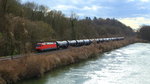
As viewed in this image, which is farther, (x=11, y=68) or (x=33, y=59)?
(x=33, y=59)

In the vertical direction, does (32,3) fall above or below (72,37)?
above

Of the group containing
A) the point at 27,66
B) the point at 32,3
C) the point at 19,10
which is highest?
the point at 32,3

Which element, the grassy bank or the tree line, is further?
the tree line

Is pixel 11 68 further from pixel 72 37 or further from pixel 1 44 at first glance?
pixel 72 37

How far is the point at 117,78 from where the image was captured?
1093 inches

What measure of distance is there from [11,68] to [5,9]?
63.8ft

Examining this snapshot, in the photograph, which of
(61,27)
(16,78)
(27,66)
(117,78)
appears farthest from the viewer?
(61,27)

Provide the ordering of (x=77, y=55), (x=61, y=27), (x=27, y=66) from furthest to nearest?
(x=61, y=27)
(x=77, y=55)
(x=27, y=66)

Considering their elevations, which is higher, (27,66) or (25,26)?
(25,26)

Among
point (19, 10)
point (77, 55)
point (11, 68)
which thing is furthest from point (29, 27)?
point (11, 68)

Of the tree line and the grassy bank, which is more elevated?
the tree line

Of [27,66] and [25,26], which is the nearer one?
[27,66]

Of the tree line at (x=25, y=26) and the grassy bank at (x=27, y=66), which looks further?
the tree line at (x=25, y=26)

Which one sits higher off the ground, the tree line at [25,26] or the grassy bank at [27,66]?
the tree line at [25,26]
